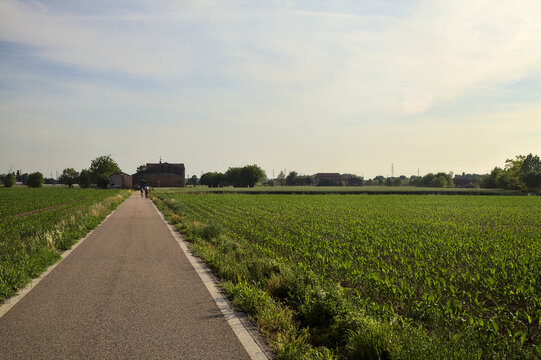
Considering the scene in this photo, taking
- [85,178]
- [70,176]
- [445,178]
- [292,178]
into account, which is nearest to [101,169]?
[85,178]

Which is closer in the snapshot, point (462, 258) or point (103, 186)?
point (462, 258)

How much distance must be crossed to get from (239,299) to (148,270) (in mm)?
3653

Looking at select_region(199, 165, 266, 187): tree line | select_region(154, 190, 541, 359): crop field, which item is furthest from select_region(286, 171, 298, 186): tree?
select_region(154, 190, 541, 359): crop field

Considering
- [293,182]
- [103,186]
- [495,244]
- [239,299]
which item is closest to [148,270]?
[239,299]

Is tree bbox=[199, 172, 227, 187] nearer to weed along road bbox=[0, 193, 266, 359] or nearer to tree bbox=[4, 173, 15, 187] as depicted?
tree bbox=[4, 173, 15, 187]

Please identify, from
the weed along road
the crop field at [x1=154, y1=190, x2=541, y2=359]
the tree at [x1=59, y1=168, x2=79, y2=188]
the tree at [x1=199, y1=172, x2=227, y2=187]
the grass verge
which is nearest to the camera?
the grass verge

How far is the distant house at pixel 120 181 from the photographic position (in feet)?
397

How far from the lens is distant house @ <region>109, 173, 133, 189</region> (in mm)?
120875

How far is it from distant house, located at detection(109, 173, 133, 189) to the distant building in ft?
25.7

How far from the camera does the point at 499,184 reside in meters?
111

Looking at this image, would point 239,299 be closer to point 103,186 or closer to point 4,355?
point 4,355

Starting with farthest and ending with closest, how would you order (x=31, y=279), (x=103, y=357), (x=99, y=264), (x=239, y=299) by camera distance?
1. (x=99, y=264)
2. (x=31, y=279)
3. (x=239, y=299)
4. (x=103, y=357)

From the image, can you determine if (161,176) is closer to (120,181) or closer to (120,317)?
(120,181)

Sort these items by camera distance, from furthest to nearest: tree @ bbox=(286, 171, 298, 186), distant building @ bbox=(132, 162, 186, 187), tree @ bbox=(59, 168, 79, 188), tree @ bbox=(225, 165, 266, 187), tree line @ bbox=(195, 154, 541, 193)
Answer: tree @ bbox=(286, 171, 298, 186) < tree @ bbox=(59, 168, 79, 188) < tree @ bbox=(225, 165, 266, 187) < distant building @ bbox=(132, 162, 186, 187) < tree line @ bbox=(195, 154, 541, 193)
